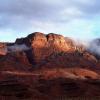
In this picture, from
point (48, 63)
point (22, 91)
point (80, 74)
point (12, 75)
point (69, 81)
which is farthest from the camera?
point (48, 63)

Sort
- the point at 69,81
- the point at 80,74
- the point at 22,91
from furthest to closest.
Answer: the point at 80,74
the point at 69,81
the point at 22,91

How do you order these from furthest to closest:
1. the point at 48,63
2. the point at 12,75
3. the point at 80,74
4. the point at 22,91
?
the point at 48,63 < the point at 80,74 < the point at 12,75 < the point at 22,91

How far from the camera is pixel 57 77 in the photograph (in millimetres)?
171375

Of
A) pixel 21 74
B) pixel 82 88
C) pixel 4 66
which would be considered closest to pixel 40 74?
pixel 21 74

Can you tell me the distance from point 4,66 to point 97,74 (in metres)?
42.6

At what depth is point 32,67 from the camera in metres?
Result: 197

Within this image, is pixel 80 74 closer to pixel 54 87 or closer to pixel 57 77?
pixel 57 77

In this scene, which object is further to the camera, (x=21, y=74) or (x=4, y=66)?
(x=4, y=66)

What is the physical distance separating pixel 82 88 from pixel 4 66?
58.0 metres

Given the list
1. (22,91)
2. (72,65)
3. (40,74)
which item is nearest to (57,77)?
(40,74)

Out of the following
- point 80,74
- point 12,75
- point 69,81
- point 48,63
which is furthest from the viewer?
point 48,63

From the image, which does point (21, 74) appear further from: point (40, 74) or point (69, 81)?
point (69, 81)

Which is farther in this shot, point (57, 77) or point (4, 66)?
point (4, 66)

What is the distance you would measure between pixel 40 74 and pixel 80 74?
18792mm
